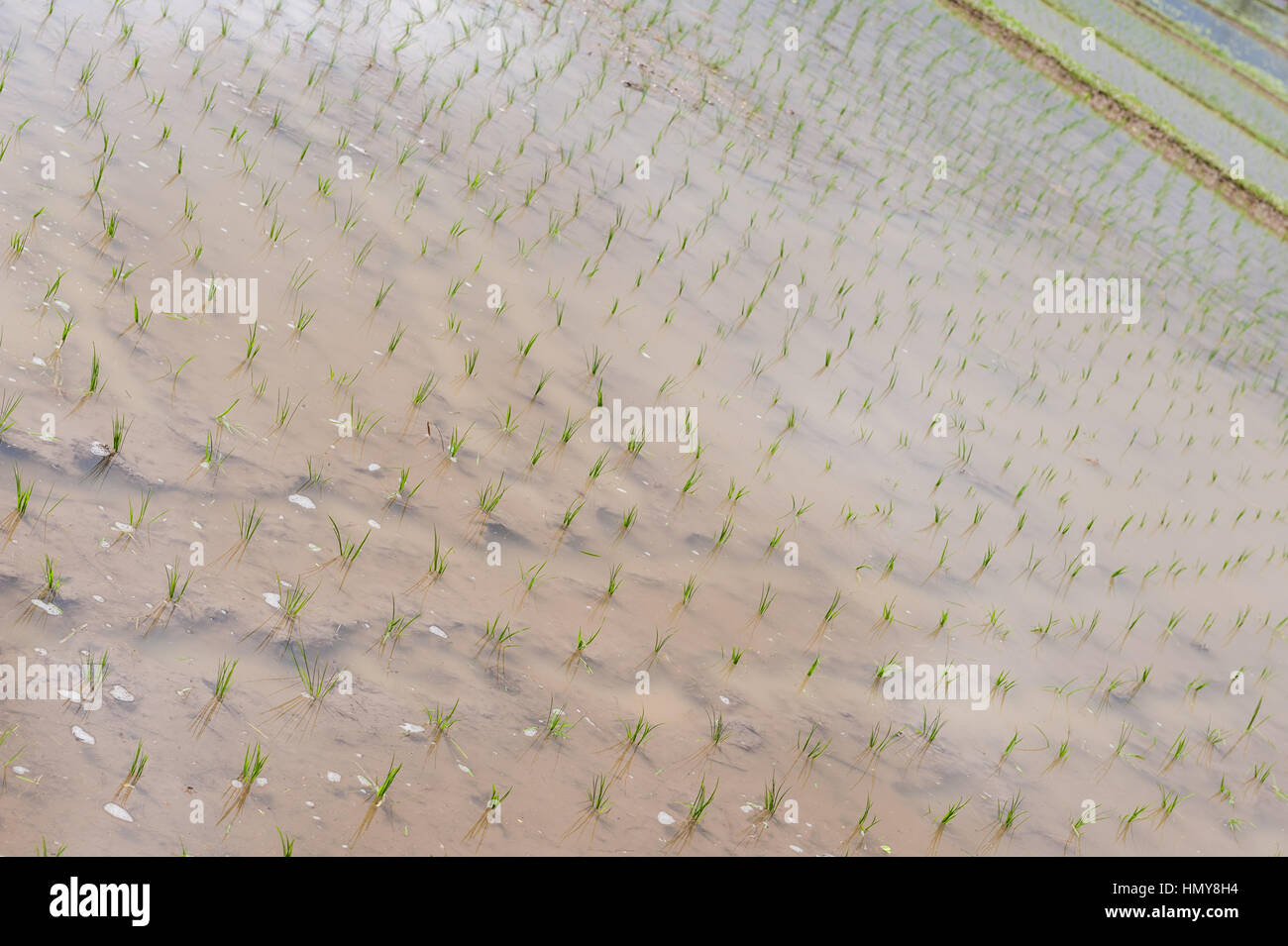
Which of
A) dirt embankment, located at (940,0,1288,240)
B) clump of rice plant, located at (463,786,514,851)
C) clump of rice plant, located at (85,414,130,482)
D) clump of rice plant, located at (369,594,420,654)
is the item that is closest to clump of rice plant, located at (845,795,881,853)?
clump of rice plant, located at (463,786,514,851)

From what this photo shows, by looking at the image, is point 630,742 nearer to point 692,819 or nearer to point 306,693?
point 692,819

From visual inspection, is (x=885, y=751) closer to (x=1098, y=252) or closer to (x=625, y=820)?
(x=625, y=820)

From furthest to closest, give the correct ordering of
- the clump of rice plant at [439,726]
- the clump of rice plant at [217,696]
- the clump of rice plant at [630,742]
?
1. the clump of rice plant at [630,742]
2. the clump of rice plant at [439,726]
3. the clump of rice plant at [217,696]

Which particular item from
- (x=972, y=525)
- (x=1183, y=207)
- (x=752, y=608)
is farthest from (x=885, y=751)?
Result: (x=1183, y=207)

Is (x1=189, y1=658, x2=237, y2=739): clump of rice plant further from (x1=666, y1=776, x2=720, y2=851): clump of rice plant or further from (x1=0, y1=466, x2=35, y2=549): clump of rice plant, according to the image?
(x1=666, y1=776, x2=720, y2=851): clump of rice plant

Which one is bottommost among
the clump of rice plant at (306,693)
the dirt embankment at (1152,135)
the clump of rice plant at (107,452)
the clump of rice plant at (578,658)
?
the clump of rice plant at (306,693)

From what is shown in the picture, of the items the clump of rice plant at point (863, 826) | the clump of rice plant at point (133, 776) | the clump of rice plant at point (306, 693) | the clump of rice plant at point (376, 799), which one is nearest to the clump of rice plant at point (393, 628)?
the clump of rice plant at point (306, 693)

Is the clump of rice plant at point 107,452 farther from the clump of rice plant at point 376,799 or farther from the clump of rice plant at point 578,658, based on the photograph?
the clump of rice plant at point 578,658

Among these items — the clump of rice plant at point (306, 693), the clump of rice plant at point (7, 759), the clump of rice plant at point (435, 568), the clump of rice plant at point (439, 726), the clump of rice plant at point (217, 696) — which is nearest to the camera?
the clump of rice plant at point (7, 759)
